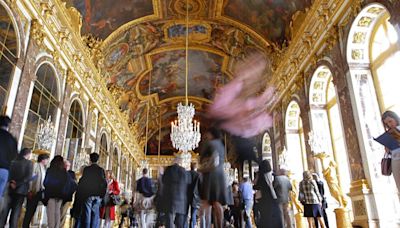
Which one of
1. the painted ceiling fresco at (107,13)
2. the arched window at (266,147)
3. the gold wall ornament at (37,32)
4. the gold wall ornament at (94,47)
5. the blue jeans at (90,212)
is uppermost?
the painted ceiling fresco at (107,13)

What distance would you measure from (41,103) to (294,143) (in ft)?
27.5

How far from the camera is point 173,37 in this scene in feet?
46.3

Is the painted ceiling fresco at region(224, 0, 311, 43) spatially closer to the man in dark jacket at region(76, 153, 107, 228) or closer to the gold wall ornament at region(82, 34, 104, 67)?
the gold wall ornament at region(82, 34, 104, 67)

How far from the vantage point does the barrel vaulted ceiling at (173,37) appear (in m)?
10.7

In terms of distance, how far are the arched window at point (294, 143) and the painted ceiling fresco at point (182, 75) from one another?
→ 5800 millimetres

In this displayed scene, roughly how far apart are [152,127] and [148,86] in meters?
7.21

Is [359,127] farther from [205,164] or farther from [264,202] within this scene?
[205,164]

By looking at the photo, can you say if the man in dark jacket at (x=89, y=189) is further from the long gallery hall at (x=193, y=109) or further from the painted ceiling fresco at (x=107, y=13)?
the painted ceiling fresco at (x=107, y=13)

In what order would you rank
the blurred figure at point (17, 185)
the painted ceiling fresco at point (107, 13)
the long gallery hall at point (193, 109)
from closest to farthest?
the blurred figure at point (17, 185) → the long gallery hall at point (193, 109) → the painted ceiling fresco at point (107, 13)

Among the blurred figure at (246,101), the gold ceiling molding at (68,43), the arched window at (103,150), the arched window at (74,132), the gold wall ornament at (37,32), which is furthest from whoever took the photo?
the blurred figure at (246,101)

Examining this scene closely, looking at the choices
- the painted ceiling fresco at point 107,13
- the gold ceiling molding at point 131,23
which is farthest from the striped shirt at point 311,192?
the gold ceiling molding at point 131,23

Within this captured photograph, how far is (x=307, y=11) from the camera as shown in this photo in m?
8.76

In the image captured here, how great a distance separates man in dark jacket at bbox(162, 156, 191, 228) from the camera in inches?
165

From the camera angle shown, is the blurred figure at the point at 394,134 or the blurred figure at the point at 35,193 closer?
the blurred figure at the point at 394,134
